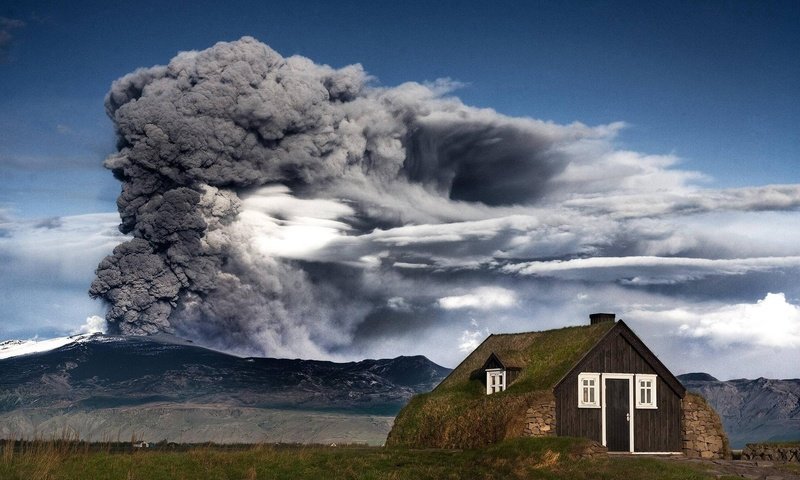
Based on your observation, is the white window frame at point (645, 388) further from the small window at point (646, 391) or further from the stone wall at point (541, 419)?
the stone wall at point (541, 419)

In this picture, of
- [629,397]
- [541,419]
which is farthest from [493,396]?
[629,397]

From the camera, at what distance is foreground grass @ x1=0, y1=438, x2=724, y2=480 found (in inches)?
1081

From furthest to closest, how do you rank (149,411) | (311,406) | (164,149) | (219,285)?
(311,406) < (149,411) < (219,285) < (164,149)

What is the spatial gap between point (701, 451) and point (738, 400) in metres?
121

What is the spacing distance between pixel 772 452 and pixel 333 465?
1678cm

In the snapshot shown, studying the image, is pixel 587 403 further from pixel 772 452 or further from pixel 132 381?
pixel 132 381

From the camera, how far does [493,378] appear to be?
42.4 meters

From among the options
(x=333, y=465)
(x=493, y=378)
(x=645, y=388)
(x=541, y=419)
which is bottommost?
(x=333, y=465)

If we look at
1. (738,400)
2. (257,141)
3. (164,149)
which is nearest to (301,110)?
(257,141)

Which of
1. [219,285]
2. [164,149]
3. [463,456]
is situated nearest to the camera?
[463,456]

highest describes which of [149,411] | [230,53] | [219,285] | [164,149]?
[230,53]

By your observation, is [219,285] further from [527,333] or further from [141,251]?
[527,333]

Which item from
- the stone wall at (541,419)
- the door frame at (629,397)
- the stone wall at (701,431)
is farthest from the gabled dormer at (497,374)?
the stone wall at (701,431)

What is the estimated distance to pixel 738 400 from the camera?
502ft
